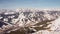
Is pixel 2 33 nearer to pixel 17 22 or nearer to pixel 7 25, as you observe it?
pixel 7 25

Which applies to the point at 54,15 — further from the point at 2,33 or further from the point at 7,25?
the point at 2,33

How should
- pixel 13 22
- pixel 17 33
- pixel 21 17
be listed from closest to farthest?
pixel 17 33
pixel 13 22
pixel 21 17

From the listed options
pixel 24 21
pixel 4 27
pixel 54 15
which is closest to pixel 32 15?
pixel 24 21

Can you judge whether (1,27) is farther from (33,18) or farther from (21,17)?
(33,18)

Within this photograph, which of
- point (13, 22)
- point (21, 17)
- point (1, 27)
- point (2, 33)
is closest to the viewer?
point (2, 33)

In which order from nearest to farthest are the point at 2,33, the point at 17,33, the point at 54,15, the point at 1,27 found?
the point at 17,33 → the point at 2,33 → the point at 1,27 → the point at 54,15

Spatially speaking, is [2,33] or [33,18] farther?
[33,18]

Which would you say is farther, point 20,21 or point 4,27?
point 20,21

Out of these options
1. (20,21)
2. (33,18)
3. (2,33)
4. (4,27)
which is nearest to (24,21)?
(20,21)

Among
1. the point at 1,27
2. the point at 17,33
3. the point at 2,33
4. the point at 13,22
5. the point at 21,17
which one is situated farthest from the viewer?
the point at 21,17

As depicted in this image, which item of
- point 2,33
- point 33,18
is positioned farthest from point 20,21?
point 2,33
